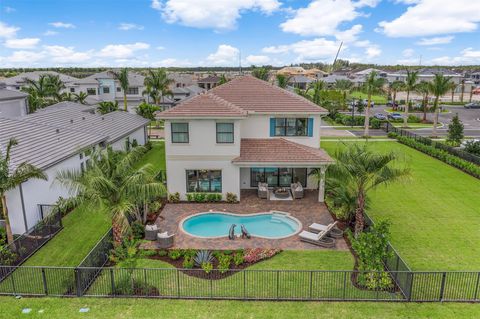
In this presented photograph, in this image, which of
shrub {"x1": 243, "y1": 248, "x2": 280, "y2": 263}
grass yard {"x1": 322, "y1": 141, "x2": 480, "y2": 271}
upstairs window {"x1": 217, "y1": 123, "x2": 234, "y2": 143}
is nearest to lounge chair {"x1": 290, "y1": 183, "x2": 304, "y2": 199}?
grass yard {"x1": 322, "y1": 141, "x2": 480, "y2": 271}

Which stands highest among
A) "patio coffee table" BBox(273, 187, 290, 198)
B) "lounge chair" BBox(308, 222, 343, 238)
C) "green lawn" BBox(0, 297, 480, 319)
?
"patio coffee table" BBox(273, 187, 290, 198)

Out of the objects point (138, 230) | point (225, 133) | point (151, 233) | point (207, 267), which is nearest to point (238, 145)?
point (225, 133)

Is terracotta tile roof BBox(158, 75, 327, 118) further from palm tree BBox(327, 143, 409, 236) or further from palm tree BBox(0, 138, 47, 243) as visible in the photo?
palm tree BBox(0, 138, 47, 243)

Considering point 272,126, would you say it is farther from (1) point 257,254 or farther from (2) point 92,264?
(2) point 92,264

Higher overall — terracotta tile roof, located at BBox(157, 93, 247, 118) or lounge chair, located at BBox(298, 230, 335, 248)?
terracotta tile roof, located at BBox(157, 93, 247, 118)

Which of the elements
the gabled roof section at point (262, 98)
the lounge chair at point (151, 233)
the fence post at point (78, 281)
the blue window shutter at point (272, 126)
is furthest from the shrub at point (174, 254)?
the gabled roof section at point (262, 98)

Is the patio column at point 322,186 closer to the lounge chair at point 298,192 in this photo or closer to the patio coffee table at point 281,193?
the lounge chair at point 298,192
